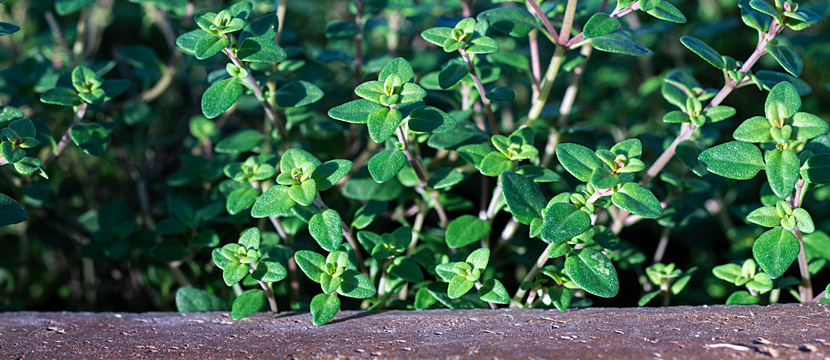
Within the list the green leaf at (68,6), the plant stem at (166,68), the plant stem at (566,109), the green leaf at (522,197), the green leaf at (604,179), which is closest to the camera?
the green leaf at (604,179)

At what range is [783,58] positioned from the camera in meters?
1.22

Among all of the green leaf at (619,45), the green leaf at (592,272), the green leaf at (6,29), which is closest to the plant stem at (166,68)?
the green leaf at (6,29)

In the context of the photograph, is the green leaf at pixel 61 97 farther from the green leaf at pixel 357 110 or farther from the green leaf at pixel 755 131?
the green leaf at pixel 755 131

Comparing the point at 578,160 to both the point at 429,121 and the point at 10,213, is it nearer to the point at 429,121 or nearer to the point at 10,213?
the point at 429,121

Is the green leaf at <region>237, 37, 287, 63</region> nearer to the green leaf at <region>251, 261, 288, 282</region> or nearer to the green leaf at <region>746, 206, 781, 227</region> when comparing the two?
the green leaf at <region>251, 261, 288, 282</region>

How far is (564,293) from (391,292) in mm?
388

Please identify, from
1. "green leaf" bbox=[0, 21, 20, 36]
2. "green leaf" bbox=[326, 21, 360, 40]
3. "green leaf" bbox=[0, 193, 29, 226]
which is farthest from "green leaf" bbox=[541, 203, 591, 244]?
"green leaf" bbox=[0, 21, 20, 36]

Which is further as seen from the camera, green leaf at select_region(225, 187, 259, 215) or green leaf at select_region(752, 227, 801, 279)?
green leaf at select_region(225, 187, 259, 215)

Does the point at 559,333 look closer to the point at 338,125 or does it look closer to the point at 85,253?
Answer: the point at 338,125

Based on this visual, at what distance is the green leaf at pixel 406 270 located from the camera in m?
1.33

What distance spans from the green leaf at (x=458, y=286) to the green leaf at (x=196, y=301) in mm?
557

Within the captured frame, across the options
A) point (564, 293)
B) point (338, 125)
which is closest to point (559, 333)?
point (564, 293)

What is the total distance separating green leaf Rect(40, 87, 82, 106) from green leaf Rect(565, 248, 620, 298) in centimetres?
106

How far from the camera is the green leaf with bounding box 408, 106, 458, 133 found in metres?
1.22
